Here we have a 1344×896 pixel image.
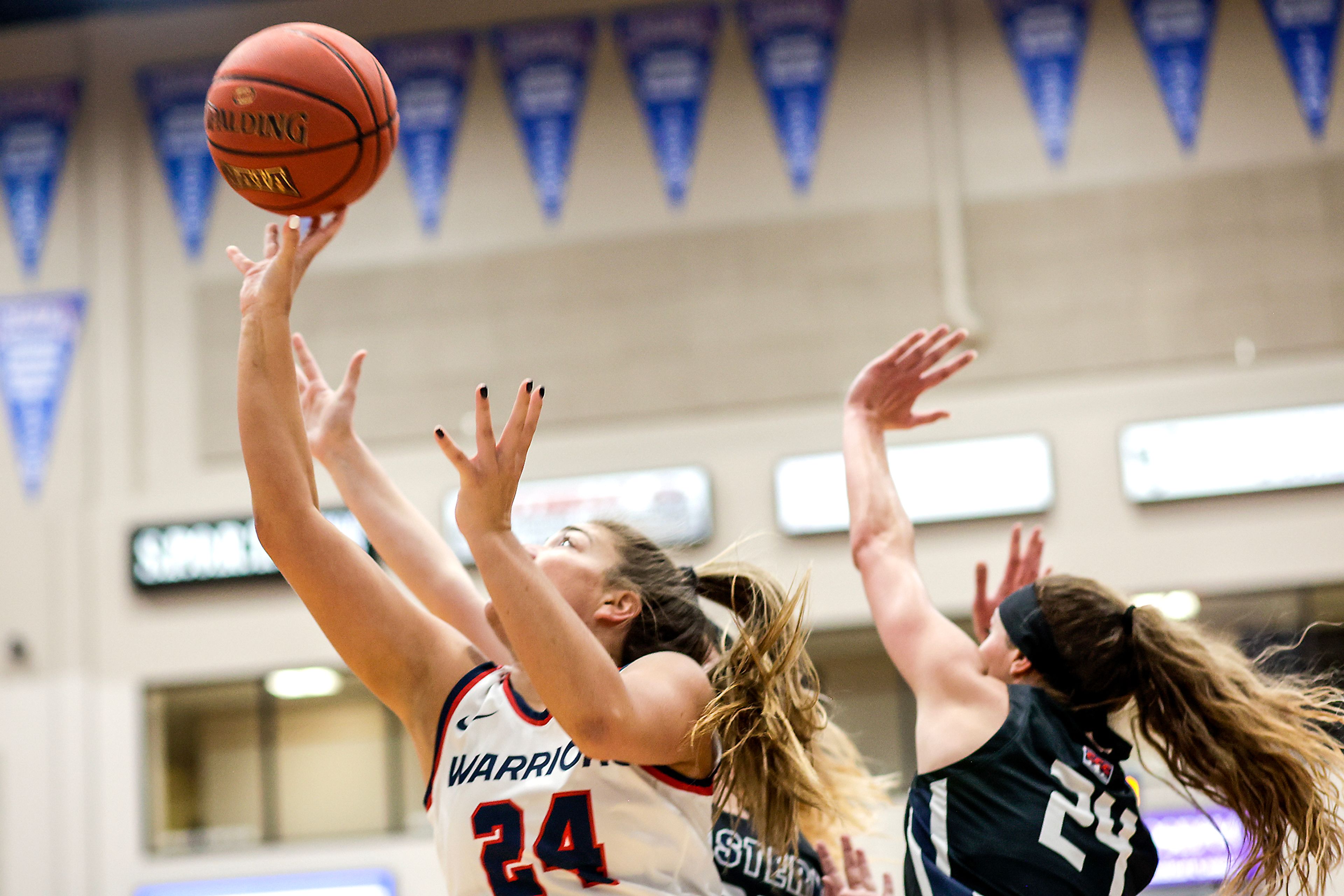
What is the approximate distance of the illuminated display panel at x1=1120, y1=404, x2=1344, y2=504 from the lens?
9.09 m

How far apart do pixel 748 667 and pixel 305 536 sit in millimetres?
814

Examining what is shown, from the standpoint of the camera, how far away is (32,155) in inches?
422

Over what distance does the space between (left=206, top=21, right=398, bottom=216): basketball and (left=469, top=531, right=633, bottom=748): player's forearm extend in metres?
1.04

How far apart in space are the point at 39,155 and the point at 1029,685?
10.3 meters

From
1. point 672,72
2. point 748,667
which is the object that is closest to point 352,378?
point 748,667

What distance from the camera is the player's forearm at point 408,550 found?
2.89 metres

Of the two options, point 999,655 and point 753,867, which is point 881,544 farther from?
point 753,867

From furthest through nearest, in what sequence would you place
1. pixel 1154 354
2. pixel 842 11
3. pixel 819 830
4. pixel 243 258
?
pixel 842 11 < pixel 1154 354 < pixel 819 830 < pixel 243 258

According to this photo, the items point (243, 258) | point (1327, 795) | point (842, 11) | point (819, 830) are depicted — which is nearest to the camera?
point (243, 258)

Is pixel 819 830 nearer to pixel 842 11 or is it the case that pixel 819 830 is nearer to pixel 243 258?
pixel 243 258

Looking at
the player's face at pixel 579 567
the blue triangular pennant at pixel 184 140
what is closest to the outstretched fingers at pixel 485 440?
the player's face at pixel 579 567

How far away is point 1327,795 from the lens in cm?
266

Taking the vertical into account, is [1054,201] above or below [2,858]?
above

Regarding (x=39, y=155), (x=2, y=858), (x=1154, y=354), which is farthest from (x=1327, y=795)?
(x=39, y=155)
